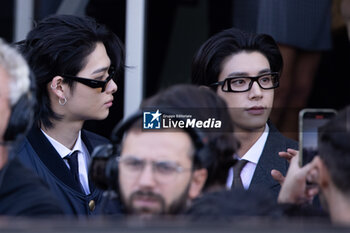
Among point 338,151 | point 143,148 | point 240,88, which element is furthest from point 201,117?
point 240,88

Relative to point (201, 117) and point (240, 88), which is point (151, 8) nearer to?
point (240, 88)

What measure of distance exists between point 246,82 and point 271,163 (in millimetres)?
337

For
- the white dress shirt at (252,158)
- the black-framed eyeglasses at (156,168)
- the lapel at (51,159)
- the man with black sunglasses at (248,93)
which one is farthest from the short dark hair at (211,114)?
the lapel at (51,159)

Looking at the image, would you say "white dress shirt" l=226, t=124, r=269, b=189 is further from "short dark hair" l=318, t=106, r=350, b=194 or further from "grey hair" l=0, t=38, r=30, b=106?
"grey hair" l=0, t=38, r=30, b=106

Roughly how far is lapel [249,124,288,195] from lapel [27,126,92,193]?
0.71 m

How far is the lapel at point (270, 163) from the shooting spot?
8.95ft

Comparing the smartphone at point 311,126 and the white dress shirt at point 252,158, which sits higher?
the smartphone at point 311,126

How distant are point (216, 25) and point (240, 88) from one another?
1409 mm

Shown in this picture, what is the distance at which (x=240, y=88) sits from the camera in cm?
287

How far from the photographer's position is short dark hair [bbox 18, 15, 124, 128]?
121 inches

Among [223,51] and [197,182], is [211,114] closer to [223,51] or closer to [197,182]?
[197,182]

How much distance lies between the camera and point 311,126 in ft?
6.61

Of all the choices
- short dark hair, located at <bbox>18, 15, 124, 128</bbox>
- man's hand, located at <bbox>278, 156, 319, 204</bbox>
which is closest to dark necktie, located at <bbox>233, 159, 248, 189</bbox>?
man's hand, located at <bbox>278, 156, 319, 204</bbox>

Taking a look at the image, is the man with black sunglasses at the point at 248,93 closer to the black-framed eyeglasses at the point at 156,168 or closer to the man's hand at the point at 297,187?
the man's hand at the point at 297,187
